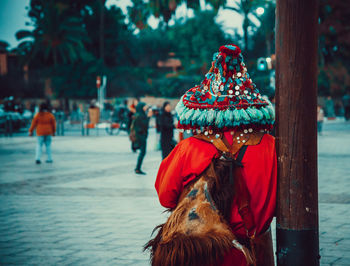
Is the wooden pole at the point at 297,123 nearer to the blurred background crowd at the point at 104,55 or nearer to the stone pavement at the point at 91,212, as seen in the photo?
the stone pavement at the point at 91,212

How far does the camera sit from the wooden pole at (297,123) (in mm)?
2744

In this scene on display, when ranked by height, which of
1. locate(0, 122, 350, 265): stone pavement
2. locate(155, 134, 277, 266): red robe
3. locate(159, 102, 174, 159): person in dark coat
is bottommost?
locate(0, 122, 350, 265): stone pavement

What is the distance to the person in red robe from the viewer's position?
2.73 m

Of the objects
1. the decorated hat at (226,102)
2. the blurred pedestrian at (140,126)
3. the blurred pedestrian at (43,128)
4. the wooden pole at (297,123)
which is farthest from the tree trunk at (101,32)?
the wooden pole at (297,123)

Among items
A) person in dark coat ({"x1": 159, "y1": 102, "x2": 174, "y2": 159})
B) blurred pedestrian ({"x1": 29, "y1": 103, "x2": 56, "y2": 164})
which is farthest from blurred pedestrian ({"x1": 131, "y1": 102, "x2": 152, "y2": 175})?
blurred pedestrian ({"x1": 29, "y1": 103, "x2": 56, "y2": 164})

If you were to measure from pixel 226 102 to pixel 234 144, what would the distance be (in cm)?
23

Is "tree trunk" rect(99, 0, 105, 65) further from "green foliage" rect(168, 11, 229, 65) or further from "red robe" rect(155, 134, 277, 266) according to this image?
"red robe" rect(155, 134, 277, 266)

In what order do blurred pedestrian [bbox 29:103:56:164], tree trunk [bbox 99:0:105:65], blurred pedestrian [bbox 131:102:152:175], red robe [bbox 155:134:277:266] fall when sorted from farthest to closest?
tree trunk [bbox 99:0:105:65]
blurred pedestrian [bbox 29:103:56:164]
blurred pedestrian [bbox 131:102:152:175]
red robe [bbox 155:134:277:266]

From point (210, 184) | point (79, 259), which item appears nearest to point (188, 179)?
point (210, 184)

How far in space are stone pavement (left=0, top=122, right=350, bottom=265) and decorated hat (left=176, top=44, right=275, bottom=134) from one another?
3.00ft

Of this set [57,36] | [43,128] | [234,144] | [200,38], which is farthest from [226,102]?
[57,36]

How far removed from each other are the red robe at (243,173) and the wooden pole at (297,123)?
6cm

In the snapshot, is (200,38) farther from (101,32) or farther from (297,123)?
(297,123)

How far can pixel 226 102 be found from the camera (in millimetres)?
2830
